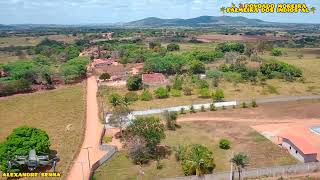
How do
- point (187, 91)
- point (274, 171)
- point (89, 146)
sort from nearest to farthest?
point (274, 171) < point (89, 146) < point (187, 91)

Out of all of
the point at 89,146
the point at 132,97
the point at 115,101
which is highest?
the point at 115,101

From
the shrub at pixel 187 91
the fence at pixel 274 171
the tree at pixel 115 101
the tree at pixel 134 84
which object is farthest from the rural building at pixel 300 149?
the tree at pixel 134 84

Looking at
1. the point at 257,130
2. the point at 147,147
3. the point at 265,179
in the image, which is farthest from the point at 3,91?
the point at 265,179

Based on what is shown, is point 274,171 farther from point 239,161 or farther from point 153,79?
point 153,79

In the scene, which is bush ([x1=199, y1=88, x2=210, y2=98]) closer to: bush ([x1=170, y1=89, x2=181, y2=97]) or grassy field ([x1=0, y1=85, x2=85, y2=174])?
bush ([x1=170, y1=89, x2=181, y2=97])

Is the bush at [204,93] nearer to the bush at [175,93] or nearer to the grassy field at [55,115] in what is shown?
the bush at [175,93]

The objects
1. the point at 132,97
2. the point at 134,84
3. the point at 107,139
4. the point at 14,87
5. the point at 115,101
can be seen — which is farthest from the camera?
the point at 14,87

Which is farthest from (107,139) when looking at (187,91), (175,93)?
(187,91)

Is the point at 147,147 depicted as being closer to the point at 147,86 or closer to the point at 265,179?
the point at 265,179
